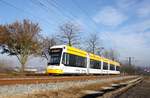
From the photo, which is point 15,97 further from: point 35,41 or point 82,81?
point 35,41

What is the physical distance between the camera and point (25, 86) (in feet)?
48.3

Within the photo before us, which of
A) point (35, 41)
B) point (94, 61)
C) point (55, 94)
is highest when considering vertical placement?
point (35, 41)

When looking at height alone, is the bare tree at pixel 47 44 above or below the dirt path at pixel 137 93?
above

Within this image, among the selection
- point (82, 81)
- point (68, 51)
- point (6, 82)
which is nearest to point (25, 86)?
point (6, 82)

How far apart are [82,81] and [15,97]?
12719 mm

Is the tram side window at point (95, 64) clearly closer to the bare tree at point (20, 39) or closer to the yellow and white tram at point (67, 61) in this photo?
the yellow and white tram at point (67, 61)

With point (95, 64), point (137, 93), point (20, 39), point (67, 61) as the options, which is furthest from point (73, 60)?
point (20, 39)

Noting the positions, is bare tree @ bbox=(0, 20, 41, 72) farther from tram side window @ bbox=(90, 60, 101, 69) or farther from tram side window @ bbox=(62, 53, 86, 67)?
tram side window @ bbox=(62, 53, 86, 67)

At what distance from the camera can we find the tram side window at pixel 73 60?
27.0 meters

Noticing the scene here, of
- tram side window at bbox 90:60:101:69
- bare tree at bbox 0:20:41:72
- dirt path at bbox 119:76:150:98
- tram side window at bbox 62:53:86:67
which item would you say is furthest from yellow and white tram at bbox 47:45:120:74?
bare tree at bbox 0:20:41:72

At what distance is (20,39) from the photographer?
48.9 m

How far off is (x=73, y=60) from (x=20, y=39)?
22457mm

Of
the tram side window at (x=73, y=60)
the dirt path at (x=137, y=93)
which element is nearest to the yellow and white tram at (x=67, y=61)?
the tram side window at (x=73, y=60)

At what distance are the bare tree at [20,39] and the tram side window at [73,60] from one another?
62.9ft
